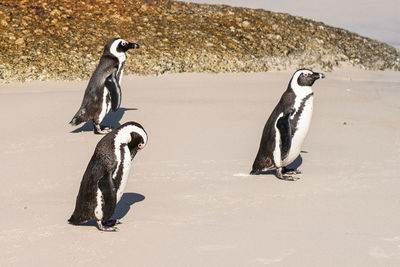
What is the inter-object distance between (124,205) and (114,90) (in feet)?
10.7

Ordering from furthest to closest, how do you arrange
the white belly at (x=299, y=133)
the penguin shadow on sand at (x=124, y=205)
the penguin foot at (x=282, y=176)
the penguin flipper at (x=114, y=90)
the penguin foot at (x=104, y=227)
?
1. the penguin flipper at (x=114, y=90)
2. the white belly at (x=299, y=133)
3. the penguin foot at (x=282, y=176)
4. the penguin shadow on sand at (x=124, y=205)
5. the penguin foot at (x=104, y=227)

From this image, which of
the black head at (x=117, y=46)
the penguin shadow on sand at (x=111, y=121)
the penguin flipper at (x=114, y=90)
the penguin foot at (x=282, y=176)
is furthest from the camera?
the penguin shadow on sand at (x=111, y=121)

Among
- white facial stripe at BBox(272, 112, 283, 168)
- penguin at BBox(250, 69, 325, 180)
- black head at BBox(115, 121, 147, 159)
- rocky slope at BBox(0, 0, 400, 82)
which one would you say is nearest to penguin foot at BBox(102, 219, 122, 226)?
black head at BBox(115, 121, 147, 159)

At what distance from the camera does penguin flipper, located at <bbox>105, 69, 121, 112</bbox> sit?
8086 mm

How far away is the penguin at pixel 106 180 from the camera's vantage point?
4543 mm

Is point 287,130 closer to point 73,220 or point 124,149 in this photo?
point 124,149

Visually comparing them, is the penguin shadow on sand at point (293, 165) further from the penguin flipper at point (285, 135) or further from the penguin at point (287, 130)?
the penguin flipper at point (285, 135)

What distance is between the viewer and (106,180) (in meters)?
4.52

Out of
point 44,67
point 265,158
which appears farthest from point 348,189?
point 44,67

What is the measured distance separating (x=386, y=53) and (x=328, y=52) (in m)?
2.24

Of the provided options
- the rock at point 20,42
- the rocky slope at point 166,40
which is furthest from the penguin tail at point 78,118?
the rock at point 20,42

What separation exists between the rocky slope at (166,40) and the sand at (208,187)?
2569 mm

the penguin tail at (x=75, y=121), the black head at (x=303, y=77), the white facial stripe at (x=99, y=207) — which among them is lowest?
the penguin tail at (x=75, y=121)

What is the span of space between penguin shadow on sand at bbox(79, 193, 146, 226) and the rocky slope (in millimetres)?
7065
